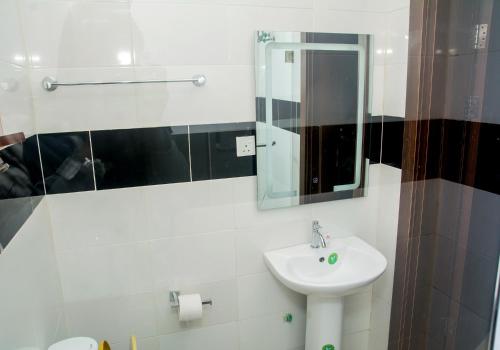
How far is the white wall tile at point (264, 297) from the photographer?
73.1 inches

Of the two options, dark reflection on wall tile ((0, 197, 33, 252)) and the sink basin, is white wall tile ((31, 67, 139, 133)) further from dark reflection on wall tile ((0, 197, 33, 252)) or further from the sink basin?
the sink basin

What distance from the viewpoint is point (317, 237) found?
72.2 inches

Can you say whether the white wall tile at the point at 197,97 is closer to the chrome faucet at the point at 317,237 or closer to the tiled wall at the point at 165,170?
the tiled wall at the point at 165,170

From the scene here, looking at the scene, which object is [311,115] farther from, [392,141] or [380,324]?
[380,324]

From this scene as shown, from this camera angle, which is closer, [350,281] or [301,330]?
[350,281]

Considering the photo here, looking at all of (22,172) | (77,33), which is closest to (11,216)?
(22,172)

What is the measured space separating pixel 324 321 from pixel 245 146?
916 millimetres

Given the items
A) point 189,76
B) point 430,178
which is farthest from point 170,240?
point 430,178

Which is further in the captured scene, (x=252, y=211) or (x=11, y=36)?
(x=252, y=211)

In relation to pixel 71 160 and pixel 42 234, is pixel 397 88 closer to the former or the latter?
pixel 71 160

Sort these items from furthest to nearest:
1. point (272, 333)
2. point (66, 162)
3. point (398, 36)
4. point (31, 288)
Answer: point (272, 333) → point (398, 36) → point (66, 162) → point (31, 288)

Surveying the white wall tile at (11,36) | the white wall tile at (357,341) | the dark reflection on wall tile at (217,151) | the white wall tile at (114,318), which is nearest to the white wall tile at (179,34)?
the dark reflection on wall tile at (217,151)

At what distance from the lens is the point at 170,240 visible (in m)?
1.69

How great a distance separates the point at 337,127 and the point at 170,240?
96 cm
